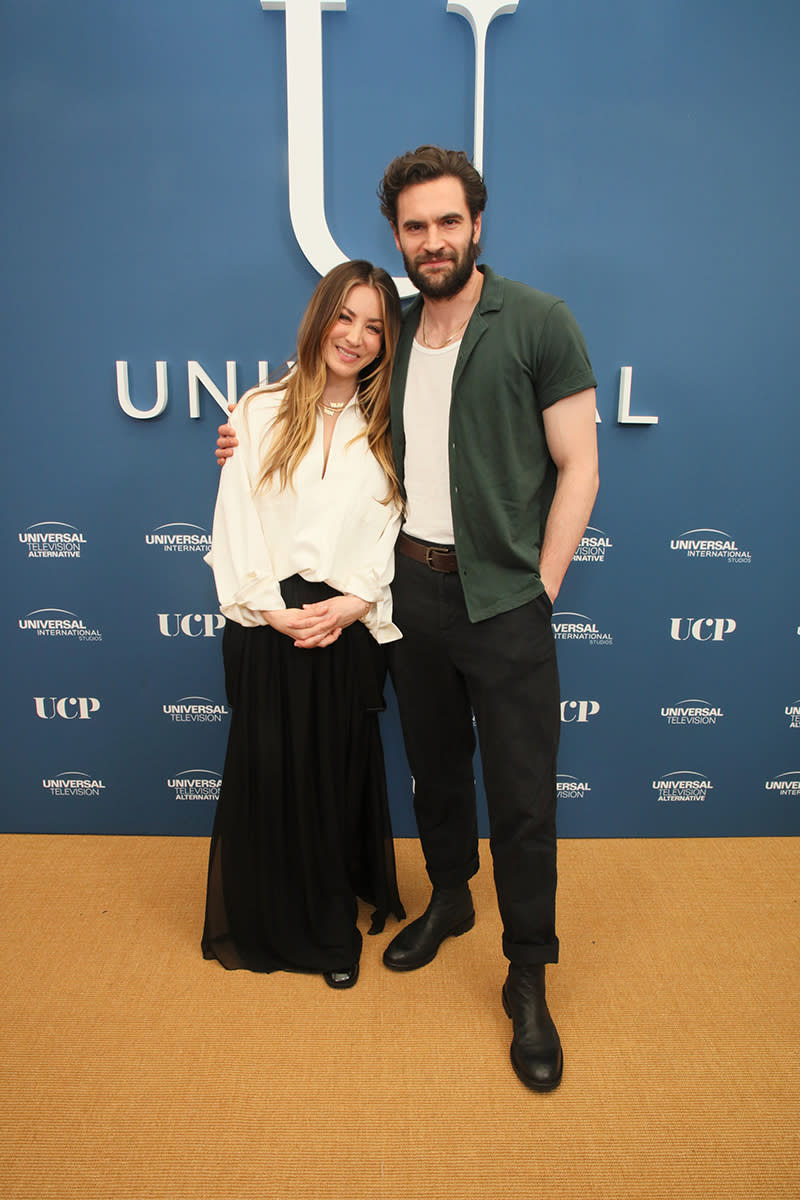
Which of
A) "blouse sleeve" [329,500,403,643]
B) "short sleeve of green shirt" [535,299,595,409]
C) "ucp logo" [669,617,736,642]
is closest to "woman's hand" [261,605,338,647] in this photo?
"blouse sleeve" [329,500,403,643]

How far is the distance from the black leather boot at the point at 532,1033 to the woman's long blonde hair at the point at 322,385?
47.3 inches

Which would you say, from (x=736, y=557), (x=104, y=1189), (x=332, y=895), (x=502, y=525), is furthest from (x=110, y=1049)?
(x=736, y=557)

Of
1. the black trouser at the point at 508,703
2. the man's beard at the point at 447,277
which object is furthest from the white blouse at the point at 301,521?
the man's beard at the point at 447,277

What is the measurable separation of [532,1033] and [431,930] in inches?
16.5

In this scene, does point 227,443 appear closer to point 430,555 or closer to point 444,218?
point 430,555

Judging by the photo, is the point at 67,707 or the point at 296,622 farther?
the point at 67,707

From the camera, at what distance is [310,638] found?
1790 mm

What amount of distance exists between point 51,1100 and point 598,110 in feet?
9.55

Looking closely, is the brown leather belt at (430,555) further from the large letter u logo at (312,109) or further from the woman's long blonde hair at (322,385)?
the large letter u logo at (312,109)

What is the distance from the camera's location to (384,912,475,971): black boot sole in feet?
6.64

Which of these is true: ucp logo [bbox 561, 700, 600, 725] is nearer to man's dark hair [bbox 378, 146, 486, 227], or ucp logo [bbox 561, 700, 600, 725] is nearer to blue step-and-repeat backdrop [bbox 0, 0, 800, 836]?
blue step-and-repeat backdrop [bbox 0, 0, 800, 836]

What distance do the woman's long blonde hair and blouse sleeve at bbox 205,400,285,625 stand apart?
0.05m

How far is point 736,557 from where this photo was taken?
246cm

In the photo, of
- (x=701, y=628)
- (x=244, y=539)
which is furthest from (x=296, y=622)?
(x=701, y=628)
